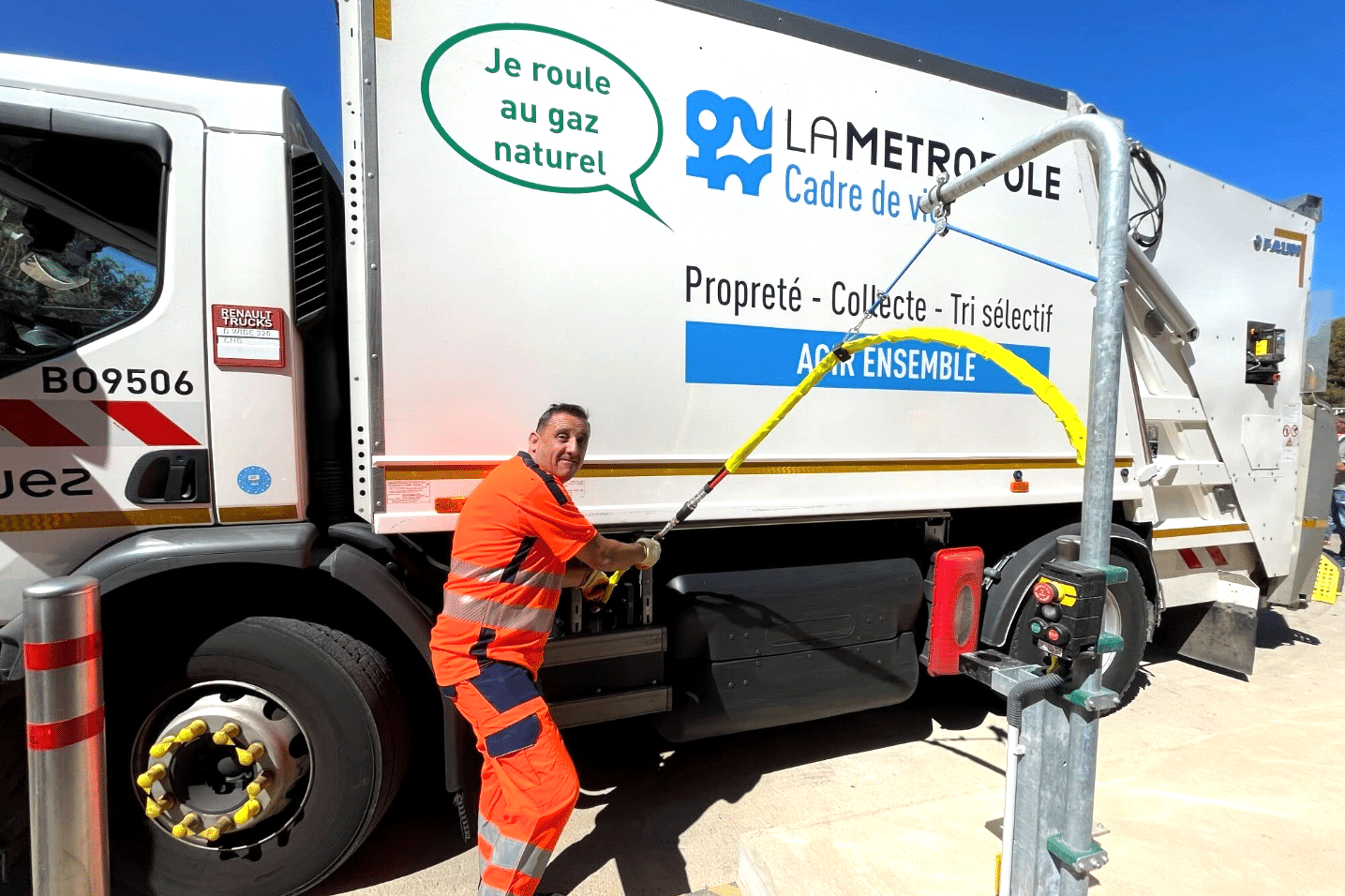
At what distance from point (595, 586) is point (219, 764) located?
1.29 meters

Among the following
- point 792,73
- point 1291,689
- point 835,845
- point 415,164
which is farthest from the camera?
point 1291,689

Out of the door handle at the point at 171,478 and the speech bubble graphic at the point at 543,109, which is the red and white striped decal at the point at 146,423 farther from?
the speech bubble graphic at the point at 543,109

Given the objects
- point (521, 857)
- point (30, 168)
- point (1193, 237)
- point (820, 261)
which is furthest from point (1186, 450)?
point (30, 168)

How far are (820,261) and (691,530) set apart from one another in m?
1.19

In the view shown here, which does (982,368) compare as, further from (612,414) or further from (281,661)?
(281,661)

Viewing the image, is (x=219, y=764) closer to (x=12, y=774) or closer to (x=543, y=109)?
(x=12, y=774)

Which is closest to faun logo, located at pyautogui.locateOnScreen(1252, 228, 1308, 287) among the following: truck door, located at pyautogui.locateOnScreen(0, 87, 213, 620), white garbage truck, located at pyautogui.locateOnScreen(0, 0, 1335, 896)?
white garbage truck, located at pyautogui.locateOnScreen(0, 0, 1335, 896)

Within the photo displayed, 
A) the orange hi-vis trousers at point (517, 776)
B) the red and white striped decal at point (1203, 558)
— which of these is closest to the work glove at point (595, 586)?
the orange hi-vis trousers at point (517, 776)

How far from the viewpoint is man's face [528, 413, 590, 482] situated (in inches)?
81.7

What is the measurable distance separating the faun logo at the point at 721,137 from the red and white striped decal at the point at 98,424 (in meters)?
1.85

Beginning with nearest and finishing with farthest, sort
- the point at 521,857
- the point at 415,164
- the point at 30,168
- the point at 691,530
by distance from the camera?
the point at 521,857 < the point at 30,168 < the point at 415,164 < the point at 691,530

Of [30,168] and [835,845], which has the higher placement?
[30,168]

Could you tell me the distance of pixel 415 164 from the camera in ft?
7.07

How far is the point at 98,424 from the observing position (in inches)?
78.4
